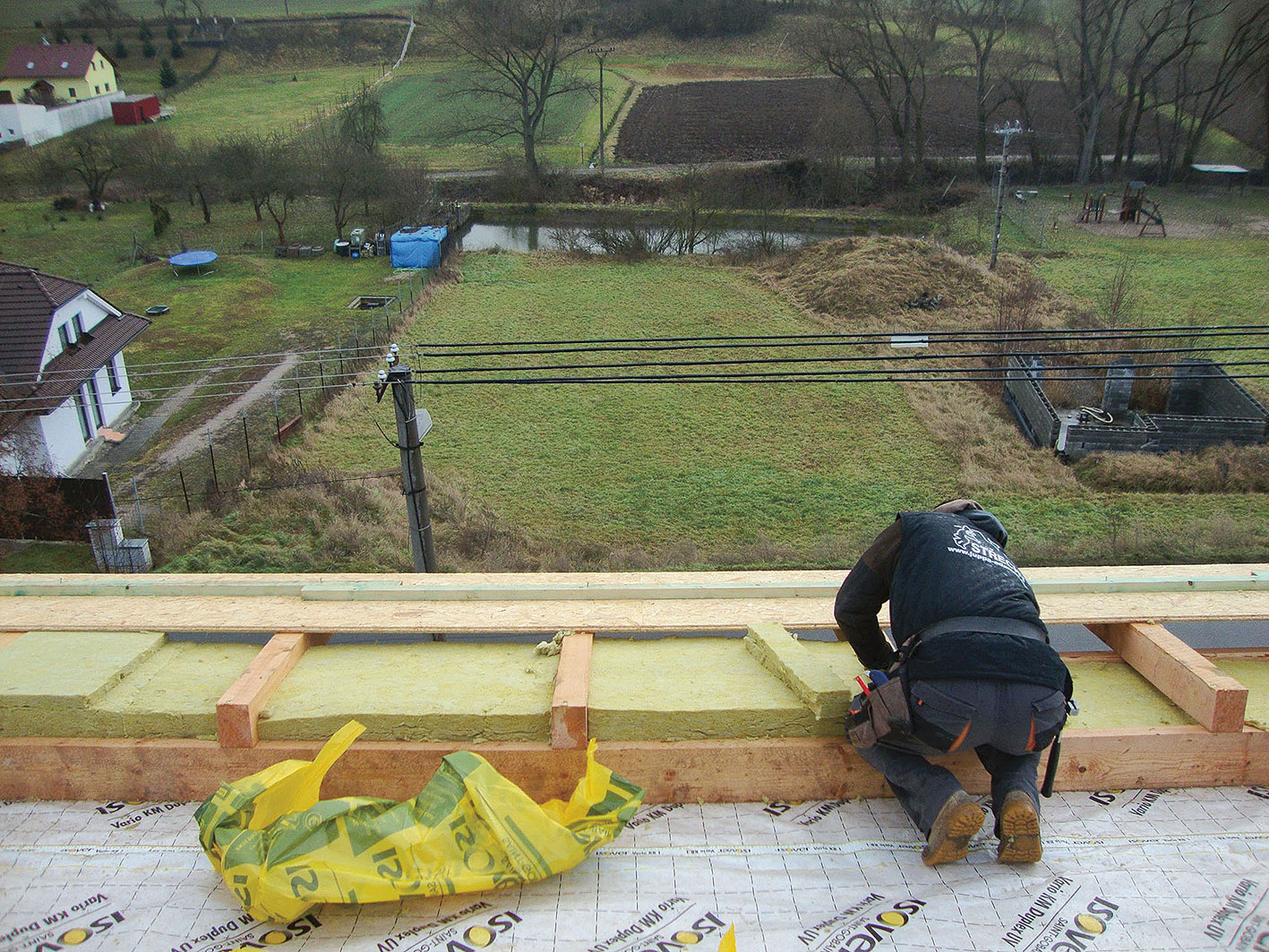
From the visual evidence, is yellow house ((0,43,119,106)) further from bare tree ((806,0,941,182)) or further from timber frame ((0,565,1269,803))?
timber frame ((0,565,1269,803))

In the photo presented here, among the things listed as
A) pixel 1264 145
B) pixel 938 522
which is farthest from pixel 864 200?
pixel 938 522

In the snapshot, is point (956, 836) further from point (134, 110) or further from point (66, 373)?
point (134, 110)

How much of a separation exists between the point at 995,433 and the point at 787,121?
118 feet

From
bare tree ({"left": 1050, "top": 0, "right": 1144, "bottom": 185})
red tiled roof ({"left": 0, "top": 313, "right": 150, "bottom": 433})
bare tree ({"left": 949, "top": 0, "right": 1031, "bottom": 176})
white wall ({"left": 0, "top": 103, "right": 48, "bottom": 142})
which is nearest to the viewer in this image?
red tiled roof ({"left": 0, "top": 313, "right": 150, "bottom": 433})

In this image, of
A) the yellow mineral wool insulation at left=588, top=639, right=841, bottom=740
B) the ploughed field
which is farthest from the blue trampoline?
the yellow mineral wool insulation at left=588, top=639, right=841, bottom=740

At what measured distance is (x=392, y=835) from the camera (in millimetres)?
3051

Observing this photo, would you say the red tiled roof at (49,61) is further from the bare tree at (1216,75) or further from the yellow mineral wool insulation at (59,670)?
the yellow mineral wool insulation at (59,670)

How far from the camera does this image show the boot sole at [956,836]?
3.09 m

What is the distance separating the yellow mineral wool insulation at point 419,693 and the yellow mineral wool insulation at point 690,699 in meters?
0.26

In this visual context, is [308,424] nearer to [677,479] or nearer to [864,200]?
[677,479]

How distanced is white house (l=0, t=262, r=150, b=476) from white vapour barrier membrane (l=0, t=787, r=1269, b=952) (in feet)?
45.1

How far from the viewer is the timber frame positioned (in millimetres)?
3566

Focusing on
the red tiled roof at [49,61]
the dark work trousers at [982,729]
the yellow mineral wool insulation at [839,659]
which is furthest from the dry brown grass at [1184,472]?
the red tiled roof at [49,61]

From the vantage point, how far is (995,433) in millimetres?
16359
